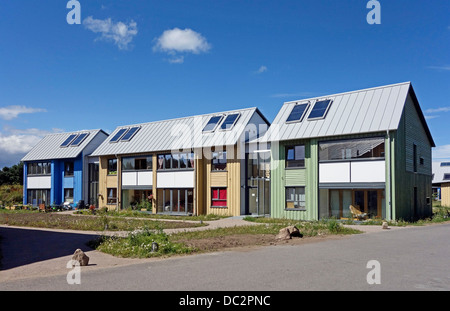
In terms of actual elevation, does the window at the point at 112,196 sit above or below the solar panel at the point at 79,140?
below

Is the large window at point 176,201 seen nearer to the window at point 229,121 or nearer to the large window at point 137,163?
the large window at point 137,163

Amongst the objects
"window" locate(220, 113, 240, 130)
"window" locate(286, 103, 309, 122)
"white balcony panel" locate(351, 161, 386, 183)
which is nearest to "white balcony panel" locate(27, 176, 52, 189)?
"window" locate(220, 113, 240, 130)

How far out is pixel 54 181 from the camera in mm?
40781

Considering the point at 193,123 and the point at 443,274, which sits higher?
the point at 193,123

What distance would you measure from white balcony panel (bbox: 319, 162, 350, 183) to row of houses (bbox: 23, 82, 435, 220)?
0.06 m

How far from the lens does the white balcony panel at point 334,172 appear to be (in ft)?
77.5

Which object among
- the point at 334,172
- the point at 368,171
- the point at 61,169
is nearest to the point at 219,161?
the point at 334,172

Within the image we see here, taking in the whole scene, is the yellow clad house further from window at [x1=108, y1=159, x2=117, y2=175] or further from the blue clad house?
the blue clad house

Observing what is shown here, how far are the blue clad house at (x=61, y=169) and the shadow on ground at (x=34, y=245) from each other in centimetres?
2055

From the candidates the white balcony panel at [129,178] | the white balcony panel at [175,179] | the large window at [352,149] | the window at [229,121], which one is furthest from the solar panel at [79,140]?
the large window at [352,149]

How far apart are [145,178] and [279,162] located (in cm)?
1246

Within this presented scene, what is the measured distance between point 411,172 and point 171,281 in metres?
21.1

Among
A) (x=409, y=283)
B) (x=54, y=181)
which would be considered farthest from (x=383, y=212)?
(x=54, y=181)
